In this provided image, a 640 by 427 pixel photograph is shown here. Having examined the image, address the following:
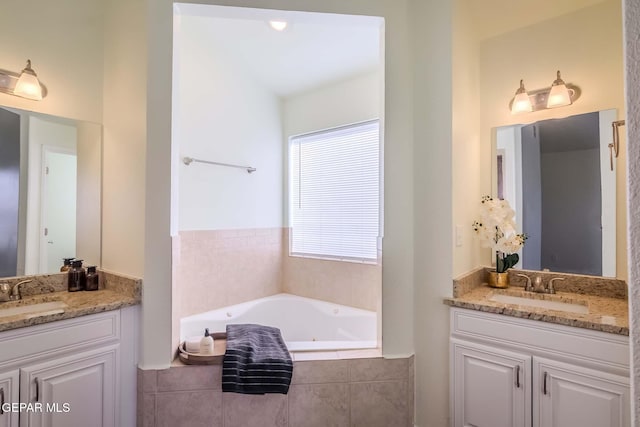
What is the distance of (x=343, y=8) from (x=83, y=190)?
193 centimetres

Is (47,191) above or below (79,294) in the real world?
above

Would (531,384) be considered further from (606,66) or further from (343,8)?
(343,8)

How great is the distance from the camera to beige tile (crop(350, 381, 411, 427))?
1852 mm

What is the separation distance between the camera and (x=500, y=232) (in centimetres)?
206

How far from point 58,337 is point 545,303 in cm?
256

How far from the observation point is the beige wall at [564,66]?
183cm

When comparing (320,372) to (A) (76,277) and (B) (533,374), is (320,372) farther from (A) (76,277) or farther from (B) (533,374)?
(A) (76,277)

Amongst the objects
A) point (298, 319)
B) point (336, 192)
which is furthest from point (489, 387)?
point (336, 192)

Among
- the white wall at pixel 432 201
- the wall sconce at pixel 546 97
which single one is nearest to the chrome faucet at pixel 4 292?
the white wall at pixel 432 201

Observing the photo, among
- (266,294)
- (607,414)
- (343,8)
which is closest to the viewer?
(607,414)

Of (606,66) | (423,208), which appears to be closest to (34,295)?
(423,208)

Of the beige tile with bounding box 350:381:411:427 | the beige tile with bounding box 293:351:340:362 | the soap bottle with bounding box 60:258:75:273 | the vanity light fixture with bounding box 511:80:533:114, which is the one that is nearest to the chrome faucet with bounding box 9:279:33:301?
the soap bottle with bounding box 60:258:75:273

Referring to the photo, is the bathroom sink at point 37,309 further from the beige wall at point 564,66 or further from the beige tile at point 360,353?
the beige wall at point 564,66

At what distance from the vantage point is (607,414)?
142 cm
